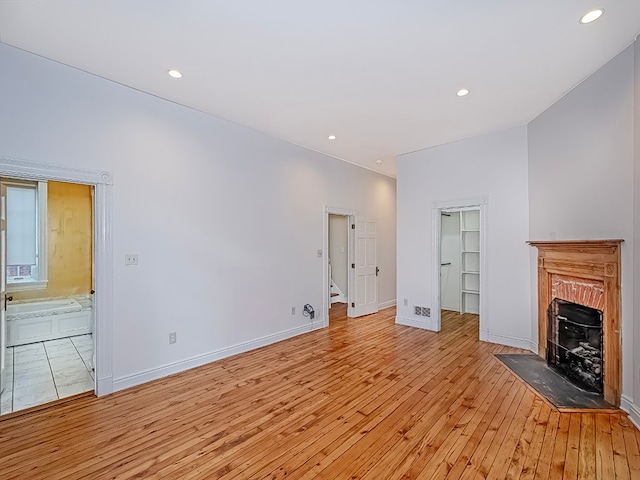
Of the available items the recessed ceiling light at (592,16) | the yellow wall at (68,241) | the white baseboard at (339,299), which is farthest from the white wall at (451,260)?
the yellow wall at (68,241)

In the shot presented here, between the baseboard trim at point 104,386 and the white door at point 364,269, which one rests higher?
the white door at point 364,269

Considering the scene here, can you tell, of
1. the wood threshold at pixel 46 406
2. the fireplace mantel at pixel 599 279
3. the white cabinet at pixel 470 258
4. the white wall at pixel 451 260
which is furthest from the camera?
the white wall at pixel 451 260

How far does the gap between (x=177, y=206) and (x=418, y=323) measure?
426 cm

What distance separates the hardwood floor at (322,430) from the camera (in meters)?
1.99

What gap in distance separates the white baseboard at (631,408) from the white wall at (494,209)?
157 cm

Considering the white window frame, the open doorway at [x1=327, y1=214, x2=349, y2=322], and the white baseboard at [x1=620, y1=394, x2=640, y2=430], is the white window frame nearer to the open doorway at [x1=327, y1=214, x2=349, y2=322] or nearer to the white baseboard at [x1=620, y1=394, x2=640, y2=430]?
the open doorway at [x1=327, y1=214, x2=349, y2=322]

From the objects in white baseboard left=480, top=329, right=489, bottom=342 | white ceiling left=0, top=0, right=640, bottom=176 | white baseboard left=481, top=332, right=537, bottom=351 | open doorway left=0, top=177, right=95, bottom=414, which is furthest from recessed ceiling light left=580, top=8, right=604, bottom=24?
open doorway left=0, top=177, right=95, bottom=414

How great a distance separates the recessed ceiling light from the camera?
2.12m

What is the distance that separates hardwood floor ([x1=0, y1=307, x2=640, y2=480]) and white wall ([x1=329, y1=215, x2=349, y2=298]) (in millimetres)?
3709

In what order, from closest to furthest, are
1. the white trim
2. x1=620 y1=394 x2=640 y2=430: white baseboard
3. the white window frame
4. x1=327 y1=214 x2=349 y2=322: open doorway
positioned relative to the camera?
x1=620 y1=394 x2=640 y2=430: white baseboard → the white trim → the white window frame → x1=327 y1=214 x2=349 y2=322: open doorway

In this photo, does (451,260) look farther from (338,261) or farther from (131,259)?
(131,259)

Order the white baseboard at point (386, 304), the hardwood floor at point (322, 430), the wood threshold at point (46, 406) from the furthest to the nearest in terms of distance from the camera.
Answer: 1. the white baseboard at point (386, 304)
2. the wood threshold at point (46, 406)
3. the hardwood floor at point (322, 430)

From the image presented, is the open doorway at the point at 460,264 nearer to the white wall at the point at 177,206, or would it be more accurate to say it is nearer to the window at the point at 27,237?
the white wall at the point at 177,206

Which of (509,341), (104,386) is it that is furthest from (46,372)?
(509,341)
